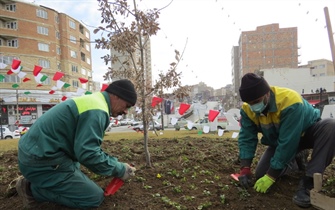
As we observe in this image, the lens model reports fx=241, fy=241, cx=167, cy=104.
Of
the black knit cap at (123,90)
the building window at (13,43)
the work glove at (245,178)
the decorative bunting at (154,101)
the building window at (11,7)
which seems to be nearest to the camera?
the black knit cap at (123,90)

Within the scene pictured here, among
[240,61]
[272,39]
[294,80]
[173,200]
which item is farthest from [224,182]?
[240,61]

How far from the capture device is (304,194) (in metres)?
2.26

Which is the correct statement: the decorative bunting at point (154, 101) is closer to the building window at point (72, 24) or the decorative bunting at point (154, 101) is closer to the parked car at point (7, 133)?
the parked car at point (7, 133)

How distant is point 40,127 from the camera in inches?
82.2

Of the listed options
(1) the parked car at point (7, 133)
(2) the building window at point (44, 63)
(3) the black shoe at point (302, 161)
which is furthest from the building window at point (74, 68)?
(3) the black shoe at point (302, 161)

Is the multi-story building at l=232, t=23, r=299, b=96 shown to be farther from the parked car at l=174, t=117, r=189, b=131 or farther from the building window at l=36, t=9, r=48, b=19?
the building window at l=36, t=9, r=48, b=19

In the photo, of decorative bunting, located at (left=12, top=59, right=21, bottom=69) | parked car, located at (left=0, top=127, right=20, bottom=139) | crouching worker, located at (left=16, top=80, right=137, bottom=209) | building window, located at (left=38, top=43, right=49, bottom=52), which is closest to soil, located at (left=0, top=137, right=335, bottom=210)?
crouching worker, located at (left=16, top=80, right=137, bottom=209)

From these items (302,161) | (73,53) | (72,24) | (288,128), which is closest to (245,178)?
(288,128)

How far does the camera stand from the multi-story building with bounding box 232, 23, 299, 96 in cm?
2847

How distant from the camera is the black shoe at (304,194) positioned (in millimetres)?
2191

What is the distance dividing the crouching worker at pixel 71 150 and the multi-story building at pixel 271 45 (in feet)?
70.8

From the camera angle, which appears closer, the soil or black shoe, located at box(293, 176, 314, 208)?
black shoe, located at box(293, 176, 314, 208)

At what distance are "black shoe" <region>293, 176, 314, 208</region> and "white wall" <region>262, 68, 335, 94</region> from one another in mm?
41832

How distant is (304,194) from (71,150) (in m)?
2.19
